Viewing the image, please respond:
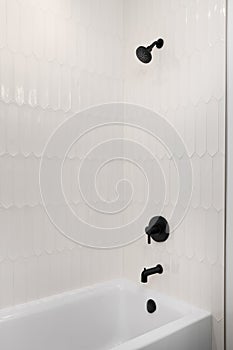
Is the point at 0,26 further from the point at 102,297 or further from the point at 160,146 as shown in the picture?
the point at 102,297

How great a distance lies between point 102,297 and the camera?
1.91m

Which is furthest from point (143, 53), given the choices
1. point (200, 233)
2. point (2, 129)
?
point (200, 233)

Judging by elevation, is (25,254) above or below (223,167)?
below

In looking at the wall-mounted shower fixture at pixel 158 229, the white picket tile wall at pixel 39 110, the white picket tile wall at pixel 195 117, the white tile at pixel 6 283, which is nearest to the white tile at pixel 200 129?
the white picket tile wall at pixel 195 117

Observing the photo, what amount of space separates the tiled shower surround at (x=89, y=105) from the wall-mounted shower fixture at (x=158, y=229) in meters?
0.06

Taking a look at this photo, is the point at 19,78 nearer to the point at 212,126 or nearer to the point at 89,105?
the point at 89,105

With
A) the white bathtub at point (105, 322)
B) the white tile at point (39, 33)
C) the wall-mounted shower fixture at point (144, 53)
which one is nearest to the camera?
the white bathtub at point (105, 322)

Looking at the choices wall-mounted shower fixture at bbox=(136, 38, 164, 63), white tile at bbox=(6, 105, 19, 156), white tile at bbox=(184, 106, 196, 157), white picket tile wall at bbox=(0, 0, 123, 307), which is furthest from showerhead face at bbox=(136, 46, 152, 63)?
white tile at bbox=(6, 105, 19, 156)

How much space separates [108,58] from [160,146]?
60 cm

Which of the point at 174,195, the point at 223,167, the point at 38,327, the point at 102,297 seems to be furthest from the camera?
the point at 102,297

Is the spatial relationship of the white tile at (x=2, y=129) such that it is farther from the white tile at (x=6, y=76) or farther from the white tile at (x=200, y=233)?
the white tile at (x=200, y=233)

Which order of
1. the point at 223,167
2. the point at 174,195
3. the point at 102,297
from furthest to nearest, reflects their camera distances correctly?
the point at 102,297 → the point at 174,195 → the point at 223,167

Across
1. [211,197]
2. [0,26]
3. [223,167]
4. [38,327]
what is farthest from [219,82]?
[38,327]

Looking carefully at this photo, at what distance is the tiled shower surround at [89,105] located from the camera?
62.4 inches
